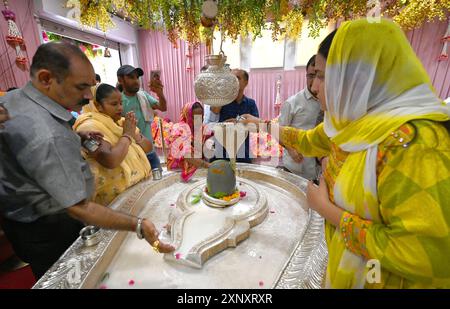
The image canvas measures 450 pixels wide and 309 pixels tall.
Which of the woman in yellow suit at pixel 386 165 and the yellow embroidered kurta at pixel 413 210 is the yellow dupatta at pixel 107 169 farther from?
the yellow embroidered kurta at pixel 413 210

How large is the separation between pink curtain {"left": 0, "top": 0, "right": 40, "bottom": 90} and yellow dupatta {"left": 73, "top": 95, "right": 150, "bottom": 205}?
1.92 meters

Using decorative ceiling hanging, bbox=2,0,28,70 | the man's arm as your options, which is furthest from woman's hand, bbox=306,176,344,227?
decorative ceiling hanging, bbox=2,0,28,70

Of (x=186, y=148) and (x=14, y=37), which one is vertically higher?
(x=14, y=37)

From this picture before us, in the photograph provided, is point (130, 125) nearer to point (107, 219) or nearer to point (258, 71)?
point (107, 219)

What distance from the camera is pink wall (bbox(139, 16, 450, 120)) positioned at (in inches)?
157

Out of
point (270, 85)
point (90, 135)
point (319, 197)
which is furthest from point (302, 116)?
point (270, 85)

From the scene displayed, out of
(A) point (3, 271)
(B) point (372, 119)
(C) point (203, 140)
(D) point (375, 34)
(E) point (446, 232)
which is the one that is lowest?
(A) point (3, 271)

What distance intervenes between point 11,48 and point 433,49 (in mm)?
6444

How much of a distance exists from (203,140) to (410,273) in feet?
6.38

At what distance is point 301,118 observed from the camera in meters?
2.27

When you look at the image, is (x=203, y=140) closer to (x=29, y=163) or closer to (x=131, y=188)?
(x=131, y=188)

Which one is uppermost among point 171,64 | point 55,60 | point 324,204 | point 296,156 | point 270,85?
point 171,64

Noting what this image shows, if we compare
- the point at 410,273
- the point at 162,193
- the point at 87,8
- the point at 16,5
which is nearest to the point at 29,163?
the point at 162,193

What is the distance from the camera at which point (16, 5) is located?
281 centimetres
